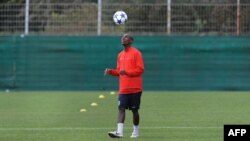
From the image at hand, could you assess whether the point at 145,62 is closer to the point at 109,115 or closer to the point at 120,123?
the point at 109,115

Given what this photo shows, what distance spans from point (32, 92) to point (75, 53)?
8.00 feet

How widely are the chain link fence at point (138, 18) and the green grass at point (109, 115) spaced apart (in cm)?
397

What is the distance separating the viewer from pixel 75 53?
1227 inches

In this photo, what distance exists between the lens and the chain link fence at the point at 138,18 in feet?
105

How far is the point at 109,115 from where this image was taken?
64.6 feet

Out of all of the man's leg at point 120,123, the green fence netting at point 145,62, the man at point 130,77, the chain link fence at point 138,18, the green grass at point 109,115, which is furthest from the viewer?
the chain link fence at point 138,18

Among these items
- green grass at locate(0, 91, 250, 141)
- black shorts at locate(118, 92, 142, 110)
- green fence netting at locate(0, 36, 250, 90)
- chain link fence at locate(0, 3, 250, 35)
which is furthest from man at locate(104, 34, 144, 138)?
chain link fence at locate(0, 3, 250, 35)

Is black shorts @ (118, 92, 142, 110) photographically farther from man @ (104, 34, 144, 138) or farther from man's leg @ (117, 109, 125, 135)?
man's leg @ (117, 109, 125, 135)

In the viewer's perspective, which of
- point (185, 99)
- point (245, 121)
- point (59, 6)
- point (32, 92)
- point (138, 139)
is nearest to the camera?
point (138, 139)

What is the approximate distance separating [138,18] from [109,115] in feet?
43.0

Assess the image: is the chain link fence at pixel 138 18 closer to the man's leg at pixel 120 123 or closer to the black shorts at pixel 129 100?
the black shorts at pixel 129 100

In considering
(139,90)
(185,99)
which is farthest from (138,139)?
(185,99)

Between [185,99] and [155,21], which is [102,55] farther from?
[185,99]

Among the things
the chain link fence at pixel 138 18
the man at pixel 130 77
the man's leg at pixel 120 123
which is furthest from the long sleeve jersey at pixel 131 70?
the chain link fence at pixel 138 18
